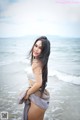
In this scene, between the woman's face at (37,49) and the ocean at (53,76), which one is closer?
the woman's face at (37,49)

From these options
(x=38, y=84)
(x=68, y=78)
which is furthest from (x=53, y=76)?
(x=38, y=84)

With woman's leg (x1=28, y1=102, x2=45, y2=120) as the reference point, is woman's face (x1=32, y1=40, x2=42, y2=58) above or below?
above

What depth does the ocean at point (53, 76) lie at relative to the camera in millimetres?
2607

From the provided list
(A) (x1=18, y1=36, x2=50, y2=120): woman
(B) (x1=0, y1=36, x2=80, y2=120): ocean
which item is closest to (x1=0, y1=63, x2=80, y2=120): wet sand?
(B) (x1=0, y1=36, x2=80, y2=120): ocean

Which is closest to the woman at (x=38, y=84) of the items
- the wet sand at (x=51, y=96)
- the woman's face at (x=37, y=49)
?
the woman's face at (x=37, y=49)

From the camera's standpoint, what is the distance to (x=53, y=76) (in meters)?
2.61

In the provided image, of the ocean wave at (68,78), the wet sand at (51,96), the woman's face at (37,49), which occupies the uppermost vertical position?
the woman's face at (37,49)

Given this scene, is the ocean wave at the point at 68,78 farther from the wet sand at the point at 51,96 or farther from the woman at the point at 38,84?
the woman at the point at 38,84

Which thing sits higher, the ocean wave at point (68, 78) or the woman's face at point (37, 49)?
the woman's face at point (37, 49)

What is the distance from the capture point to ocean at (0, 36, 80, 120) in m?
2.61

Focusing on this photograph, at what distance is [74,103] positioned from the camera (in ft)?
8.57

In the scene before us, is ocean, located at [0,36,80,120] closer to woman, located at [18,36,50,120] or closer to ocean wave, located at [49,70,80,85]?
ocean wave, located at [49,70,80,85]

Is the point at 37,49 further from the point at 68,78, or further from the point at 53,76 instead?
the point at 68,78

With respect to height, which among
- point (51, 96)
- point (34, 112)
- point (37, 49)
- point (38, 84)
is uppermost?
point (37, 49)
